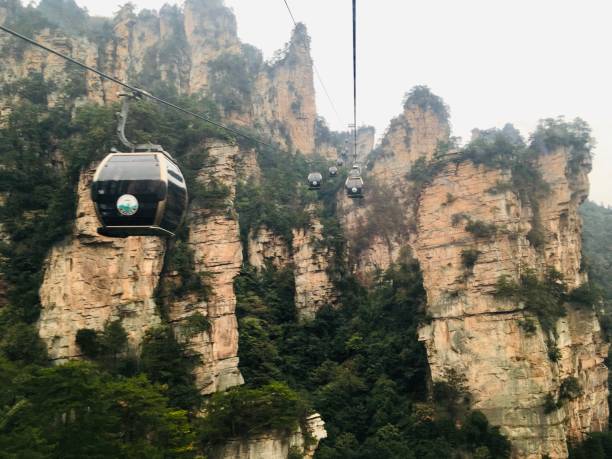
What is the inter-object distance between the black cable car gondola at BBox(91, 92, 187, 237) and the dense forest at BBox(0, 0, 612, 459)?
24.5 ft

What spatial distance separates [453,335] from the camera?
25.8 metres

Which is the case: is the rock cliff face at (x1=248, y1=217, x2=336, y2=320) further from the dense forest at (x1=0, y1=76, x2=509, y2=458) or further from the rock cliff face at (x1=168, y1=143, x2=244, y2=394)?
the rock cliff face at (x1=168, y1=143, x2=244, y2=394)

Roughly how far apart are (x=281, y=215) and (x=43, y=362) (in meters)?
20.4

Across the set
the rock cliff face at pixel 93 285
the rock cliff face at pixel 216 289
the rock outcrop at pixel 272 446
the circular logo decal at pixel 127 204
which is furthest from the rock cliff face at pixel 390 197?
the circular logo decal at pixel 127 204

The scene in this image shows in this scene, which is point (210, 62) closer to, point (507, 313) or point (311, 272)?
point (311, 272)

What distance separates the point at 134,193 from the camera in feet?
25.6

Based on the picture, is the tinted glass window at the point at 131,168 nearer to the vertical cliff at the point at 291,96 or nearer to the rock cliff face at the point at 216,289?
the rock cliff face at the point at 216,289

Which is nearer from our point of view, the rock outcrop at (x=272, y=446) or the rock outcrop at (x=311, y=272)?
the rock outcrop at (x=272, y=446)

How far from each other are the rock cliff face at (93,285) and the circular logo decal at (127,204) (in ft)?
46.0

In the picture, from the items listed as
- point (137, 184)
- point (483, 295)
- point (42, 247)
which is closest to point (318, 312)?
point (483, 295)

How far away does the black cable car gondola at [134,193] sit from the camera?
25.6ft

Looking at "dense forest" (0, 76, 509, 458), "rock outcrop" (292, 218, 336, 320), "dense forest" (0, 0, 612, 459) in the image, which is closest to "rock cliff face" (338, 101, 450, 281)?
"dense forest" (0, 0, 612, 459)

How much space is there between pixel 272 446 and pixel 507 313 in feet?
40.2

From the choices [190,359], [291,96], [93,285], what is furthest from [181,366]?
[291,96]
